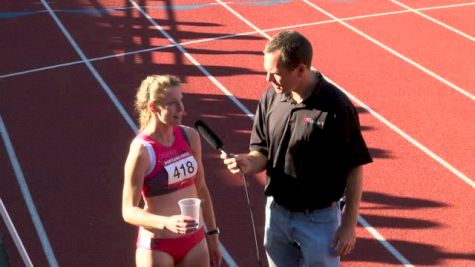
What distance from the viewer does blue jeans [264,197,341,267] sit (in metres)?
4.54

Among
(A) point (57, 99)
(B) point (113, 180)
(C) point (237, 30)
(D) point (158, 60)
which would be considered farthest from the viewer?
(C) point (237, 30)

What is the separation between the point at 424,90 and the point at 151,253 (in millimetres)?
6637

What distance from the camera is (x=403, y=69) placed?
11.5 m

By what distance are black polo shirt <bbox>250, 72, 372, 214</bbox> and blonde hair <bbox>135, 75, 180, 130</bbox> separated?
1.95 feet

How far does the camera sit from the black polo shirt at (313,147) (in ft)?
14.5

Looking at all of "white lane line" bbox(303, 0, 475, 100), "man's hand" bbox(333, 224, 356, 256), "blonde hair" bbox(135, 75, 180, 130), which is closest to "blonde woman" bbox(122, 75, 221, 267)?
"blonde hair" bbox(135, 75, 180, 130)

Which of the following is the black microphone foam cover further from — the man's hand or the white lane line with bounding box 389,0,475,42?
the white lane line with bounding box 389,0,475,42

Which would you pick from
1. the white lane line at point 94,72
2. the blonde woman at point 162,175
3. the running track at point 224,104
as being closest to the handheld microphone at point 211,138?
the blonde woman at point 162,175

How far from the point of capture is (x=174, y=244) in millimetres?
4945

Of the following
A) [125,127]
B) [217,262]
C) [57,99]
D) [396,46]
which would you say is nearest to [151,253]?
[217,262]

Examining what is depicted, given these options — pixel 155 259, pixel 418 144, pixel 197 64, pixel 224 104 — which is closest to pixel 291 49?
pixel 155 259

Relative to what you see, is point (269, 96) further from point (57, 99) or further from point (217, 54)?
point (217, 54)

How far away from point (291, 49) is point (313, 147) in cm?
51

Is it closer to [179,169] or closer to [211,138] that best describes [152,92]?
[179,169]
